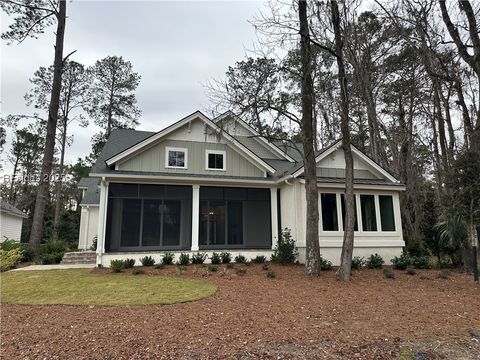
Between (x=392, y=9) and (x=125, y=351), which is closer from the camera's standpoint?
(x=125, y=351)

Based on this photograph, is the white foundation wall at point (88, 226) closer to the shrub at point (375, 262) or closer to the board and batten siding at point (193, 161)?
the board and batten siding at point (193, 161)

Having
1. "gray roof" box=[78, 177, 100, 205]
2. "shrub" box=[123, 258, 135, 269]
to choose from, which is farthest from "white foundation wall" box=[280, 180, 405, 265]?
"gray roof" box=[78, 177, 100, 205]

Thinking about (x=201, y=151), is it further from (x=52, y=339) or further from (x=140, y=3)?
(x=52, y=339)

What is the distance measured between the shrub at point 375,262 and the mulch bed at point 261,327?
4147 mm

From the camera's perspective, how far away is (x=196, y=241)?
12727mm

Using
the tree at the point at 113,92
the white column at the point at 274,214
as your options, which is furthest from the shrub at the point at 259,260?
the tree at the point at 113,92

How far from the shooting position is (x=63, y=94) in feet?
82.9

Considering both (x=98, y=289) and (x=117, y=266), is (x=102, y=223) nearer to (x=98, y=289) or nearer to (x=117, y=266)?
(x=117, y=266)

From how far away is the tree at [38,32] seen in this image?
14711 millimetres

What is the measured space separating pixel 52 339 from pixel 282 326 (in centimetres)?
334

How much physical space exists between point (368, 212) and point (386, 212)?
0.83 metres

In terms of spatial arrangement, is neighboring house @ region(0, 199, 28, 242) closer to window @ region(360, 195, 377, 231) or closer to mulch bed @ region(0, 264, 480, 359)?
mulch bed @ region(0, 264, 480, 359)

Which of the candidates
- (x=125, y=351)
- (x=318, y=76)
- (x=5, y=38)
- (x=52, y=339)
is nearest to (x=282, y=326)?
(x=125, y=351)

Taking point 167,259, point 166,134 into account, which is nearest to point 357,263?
point 167,259
